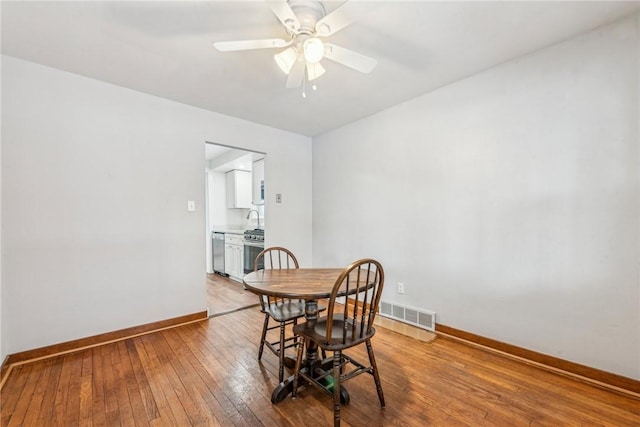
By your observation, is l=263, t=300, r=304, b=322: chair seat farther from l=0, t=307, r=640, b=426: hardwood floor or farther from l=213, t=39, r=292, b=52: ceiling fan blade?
l=213, t=39, r=292, b=52: ceiling fan blade

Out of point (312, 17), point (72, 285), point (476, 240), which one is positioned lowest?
point (72, 285)

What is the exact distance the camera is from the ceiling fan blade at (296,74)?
1752 mm

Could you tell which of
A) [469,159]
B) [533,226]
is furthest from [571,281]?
[469,159]

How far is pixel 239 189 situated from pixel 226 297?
233 cm

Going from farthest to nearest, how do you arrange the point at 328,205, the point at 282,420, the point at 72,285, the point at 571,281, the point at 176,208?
the point at 328,205 < the point at 176,208 < the point at 72,285 < the point at 571,281 < the point at 282,420

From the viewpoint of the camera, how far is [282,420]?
4.95 feet

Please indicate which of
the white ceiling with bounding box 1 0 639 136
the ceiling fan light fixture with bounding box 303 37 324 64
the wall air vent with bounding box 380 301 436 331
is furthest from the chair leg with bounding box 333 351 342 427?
the white ceiling with bounding box 1 0 639 136

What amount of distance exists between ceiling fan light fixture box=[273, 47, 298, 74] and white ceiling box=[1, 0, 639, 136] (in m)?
0.26

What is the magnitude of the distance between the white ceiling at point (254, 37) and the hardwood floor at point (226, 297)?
2.48 meters

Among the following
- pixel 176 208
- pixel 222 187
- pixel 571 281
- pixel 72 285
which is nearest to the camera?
pixel 571 281

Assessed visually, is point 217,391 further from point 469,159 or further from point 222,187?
point 222,187

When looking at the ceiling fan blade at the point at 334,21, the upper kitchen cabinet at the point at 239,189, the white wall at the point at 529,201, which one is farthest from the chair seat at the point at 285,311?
the upper kitchen cabinet at the point at 239,189

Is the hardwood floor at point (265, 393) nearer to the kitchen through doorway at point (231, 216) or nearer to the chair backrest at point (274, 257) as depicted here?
the chair backrest at point (274, 257)

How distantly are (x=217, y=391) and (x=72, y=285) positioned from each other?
1655 millimetres
